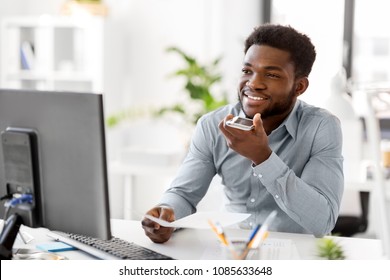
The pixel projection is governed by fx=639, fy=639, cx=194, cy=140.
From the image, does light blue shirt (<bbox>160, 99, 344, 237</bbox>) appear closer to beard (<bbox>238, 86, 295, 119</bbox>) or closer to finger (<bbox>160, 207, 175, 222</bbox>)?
beard (<bbox>238, 86, 295, 119</bbox>)

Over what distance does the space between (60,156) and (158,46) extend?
11.9 feet

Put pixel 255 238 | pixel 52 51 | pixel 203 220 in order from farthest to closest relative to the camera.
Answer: pixel 52 51
pixel 203 220
pixel 255 238

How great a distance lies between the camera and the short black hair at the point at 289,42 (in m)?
1.91

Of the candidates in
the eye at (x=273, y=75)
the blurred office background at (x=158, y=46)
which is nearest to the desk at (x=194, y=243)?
the eye at (x=273, y=75)

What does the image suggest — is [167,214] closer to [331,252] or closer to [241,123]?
[241,123]

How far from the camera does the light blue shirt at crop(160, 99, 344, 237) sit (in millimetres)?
1733

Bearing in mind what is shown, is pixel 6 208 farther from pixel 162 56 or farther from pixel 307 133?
pixel 162 56

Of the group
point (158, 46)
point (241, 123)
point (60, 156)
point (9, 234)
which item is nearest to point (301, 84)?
point (241, 123)

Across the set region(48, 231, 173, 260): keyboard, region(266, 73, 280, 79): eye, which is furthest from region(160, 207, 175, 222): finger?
region(266, 73, 280, 79): eye

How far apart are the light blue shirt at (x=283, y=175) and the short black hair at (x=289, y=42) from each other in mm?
141

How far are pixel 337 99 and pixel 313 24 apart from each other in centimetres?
166

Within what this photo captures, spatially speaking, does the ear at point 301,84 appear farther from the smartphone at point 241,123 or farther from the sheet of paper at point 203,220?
the sheet of paper at point 203,220

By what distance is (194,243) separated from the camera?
1.63m

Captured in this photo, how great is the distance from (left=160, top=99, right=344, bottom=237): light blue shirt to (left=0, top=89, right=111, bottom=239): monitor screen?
0.56 metres
